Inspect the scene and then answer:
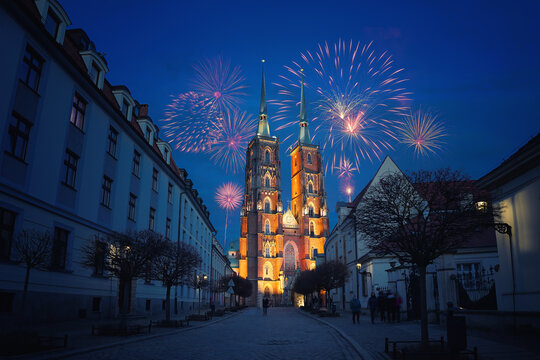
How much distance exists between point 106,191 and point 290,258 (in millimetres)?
86106

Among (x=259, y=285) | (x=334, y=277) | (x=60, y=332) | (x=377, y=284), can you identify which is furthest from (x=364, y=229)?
(x=259, y=285)

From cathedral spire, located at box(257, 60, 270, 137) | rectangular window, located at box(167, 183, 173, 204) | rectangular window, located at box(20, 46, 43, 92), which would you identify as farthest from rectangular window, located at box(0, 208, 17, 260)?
cathedral spire, located at box(257, 60, 270, 137)

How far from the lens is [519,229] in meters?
14.2

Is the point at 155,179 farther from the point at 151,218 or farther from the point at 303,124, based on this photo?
the point at 303,124

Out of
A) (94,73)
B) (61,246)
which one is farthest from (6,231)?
(94,73)

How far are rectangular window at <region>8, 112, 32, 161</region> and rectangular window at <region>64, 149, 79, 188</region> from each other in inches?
121

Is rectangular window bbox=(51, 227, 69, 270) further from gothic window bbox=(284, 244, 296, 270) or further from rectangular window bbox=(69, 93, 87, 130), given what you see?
gothic window bbox=(284, 244, 296, 270)

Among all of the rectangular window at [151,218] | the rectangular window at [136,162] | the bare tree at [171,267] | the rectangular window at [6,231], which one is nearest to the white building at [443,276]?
the bare tree at [171,267]

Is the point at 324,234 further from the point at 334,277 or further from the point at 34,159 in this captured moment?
the point at 34,159

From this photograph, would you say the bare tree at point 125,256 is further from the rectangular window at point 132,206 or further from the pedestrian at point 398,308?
the pedestrian at point 398,308

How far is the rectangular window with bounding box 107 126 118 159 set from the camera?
23047 millimetres

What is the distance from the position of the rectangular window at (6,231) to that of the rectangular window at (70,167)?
409 cm

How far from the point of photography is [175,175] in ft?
119

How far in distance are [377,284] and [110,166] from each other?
812 inches
